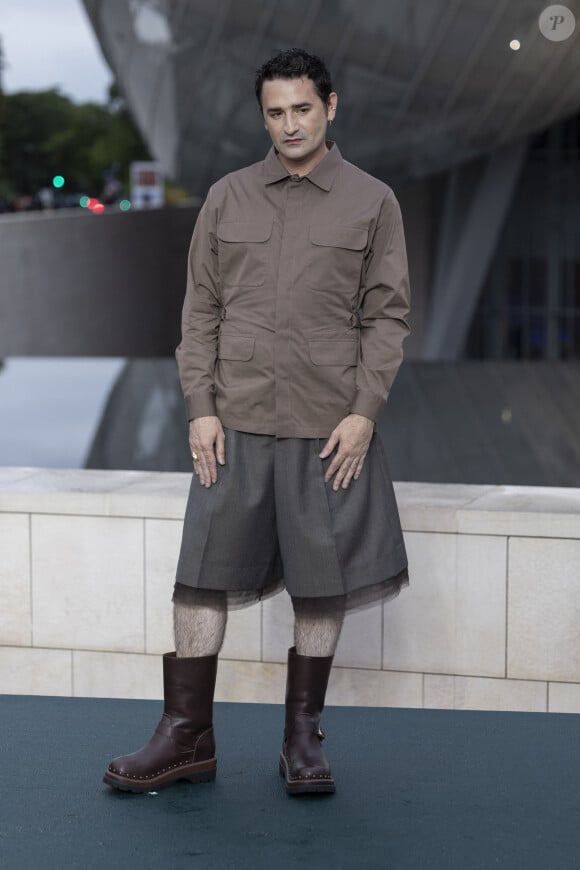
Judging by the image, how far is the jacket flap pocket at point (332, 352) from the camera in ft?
12.0

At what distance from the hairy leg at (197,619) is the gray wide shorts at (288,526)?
0.03m

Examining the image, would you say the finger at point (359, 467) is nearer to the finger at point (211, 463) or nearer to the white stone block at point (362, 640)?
the finger at point (211, 463)

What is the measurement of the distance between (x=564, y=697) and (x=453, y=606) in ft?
1.72

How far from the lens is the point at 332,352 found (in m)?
3.70

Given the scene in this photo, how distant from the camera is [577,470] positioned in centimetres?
962

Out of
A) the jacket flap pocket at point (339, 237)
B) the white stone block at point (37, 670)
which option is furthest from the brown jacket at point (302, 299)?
the white stone block at point (37, 670)

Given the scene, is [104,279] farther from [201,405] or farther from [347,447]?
[347,447]

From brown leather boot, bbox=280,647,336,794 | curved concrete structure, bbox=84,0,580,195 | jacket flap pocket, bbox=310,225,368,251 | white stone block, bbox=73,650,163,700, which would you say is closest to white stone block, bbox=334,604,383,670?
white stone block, bbox=73,650,163,700

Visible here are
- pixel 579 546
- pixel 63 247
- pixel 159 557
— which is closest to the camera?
pixel 579 546

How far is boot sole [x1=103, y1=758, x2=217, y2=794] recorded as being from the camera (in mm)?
3664

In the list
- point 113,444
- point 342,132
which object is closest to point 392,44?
point 342,132

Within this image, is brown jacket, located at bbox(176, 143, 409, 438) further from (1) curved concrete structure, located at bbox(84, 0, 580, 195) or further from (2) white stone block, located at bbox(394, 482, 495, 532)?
(1) curved concrete structure, located at bbox(84, 0, 580, 195)

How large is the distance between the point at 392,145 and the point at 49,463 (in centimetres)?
1283

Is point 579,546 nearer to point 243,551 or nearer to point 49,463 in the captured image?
point 243,551
